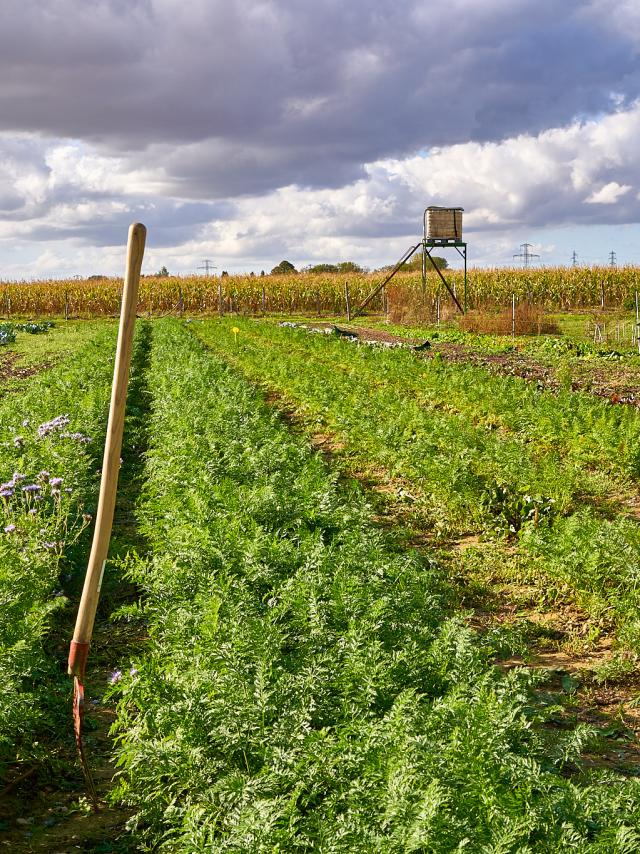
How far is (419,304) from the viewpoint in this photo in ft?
125

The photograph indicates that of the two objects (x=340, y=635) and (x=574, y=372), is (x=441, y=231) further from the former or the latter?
(x=340, y=635)

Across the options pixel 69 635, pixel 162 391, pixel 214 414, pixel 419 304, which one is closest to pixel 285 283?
pixel 419 304

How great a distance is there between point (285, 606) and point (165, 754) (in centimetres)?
107

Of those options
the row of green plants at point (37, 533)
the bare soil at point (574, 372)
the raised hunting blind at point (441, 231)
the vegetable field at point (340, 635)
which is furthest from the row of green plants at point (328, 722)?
the raised hunting blind at point (441, 231)

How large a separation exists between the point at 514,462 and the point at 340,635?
192 inches

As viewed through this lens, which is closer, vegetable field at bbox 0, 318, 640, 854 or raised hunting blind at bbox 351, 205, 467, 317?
vegetable field at bbox 0, 318, 640, 854

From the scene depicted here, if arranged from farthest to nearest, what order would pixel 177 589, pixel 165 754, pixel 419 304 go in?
pixel 419 304, pixel 177 589, pixel 165 754

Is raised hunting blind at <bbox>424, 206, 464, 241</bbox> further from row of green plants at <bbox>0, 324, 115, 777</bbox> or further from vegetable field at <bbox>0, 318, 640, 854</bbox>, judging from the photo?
vegetable field at <bbox>0, 318, 640, 854</bbox>

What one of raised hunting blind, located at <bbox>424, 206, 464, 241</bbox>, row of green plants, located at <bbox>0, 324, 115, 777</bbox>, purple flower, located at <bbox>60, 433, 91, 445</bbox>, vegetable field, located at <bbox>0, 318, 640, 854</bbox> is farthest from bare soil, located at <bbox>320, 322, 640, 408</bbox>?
raised hunting blind, located at <bbox>424, 206, 464, 241</bbox>

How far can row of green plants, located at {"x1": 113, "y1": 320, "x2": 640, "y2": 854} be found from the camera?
317cm

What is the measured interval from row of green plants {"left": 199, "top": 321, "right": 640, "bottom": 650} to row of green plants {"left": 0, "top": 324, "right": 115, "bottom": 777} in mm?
3424

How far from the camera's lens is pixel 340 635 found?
4504 mm

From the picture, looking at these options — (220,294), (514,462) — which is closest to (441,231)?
(220,294)

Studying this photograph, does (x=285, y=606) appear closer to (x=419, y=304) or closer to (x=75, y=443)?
(x=75, y=443)
